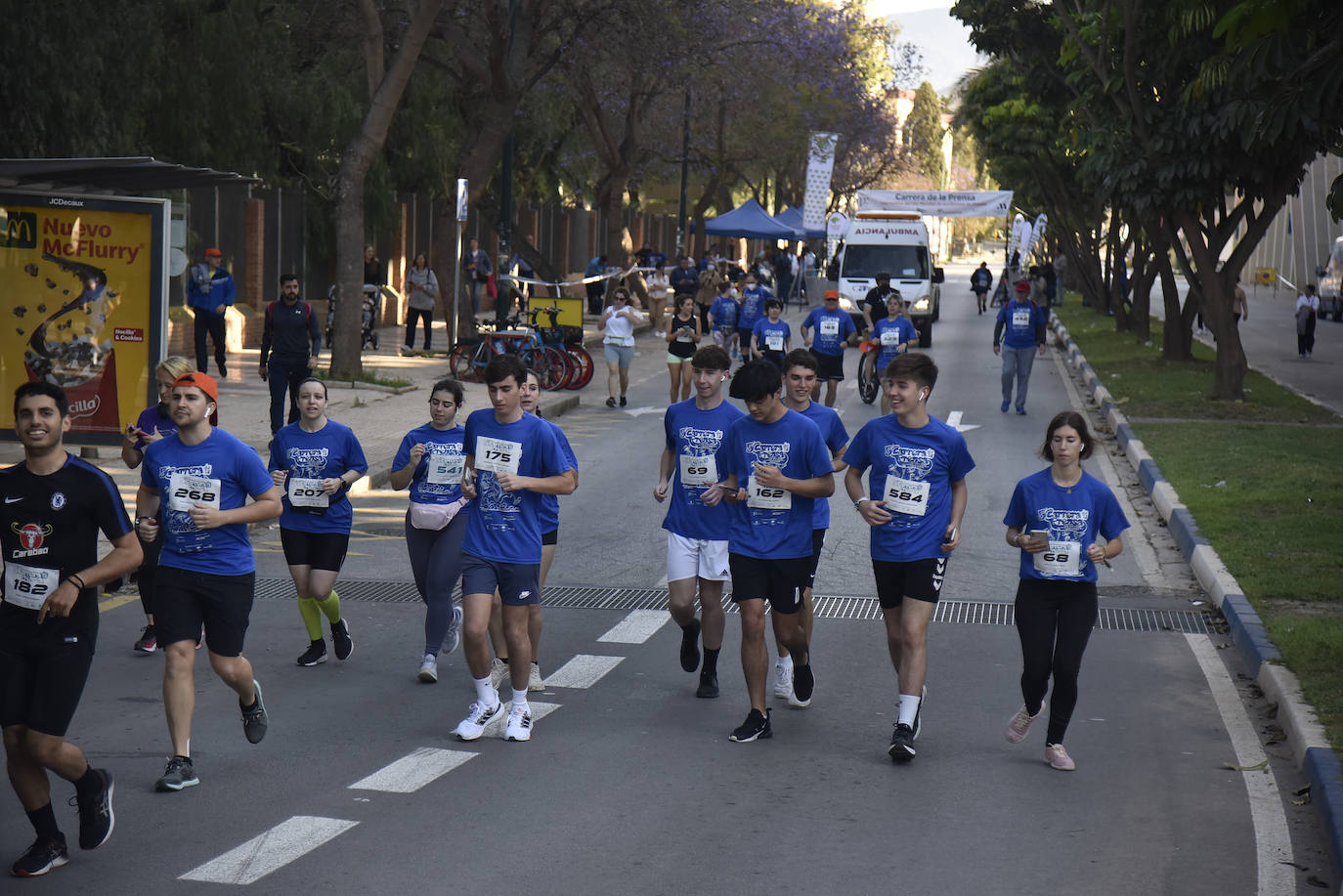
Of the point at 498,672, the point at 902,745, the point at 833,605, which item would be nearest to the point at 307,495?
the point at 498,672

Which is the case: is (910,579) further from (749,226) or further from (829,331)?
(749,226)

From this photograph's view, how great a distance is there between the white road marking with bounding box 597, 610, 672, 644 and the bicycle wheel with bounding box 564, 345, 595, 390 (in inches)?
542

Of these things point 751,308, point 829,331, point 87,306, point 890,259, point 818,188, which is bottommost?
point 829,331

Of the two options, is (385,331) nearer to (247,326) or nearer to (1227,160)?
(247,326)

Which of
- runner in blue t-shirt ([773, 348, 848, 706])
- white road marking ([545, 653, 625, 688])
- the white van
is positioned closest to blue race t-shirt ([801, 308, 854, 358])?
runner in blue t-shirt ([773, 348, 848, 706])

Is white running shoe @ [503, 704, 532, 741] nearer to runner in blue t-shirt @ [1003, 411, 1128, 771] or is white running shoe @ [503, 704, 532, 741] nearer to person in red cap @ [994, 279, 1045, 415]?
runner in blue t-shirt @ [1003, 411, 1128, 771]

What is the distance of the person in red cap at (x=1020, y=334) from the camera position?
2094cm

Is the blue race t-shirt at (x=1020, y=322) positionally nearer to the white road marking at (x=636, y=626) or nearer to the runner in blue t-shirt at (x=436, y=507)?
the white road marking at (x=636, y=626)

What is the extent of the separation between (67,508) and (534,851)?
2.09 m

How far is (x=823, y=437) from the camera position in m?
7.88

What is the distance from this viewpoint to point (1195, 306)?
29359 mm

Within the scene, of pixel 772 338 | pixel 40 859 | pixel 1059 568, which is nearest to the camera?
pixel 40 859

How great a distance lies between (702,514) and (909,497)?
1170 millimetres

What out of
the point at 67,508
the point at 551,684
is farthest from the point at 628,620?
the point at 67,508
